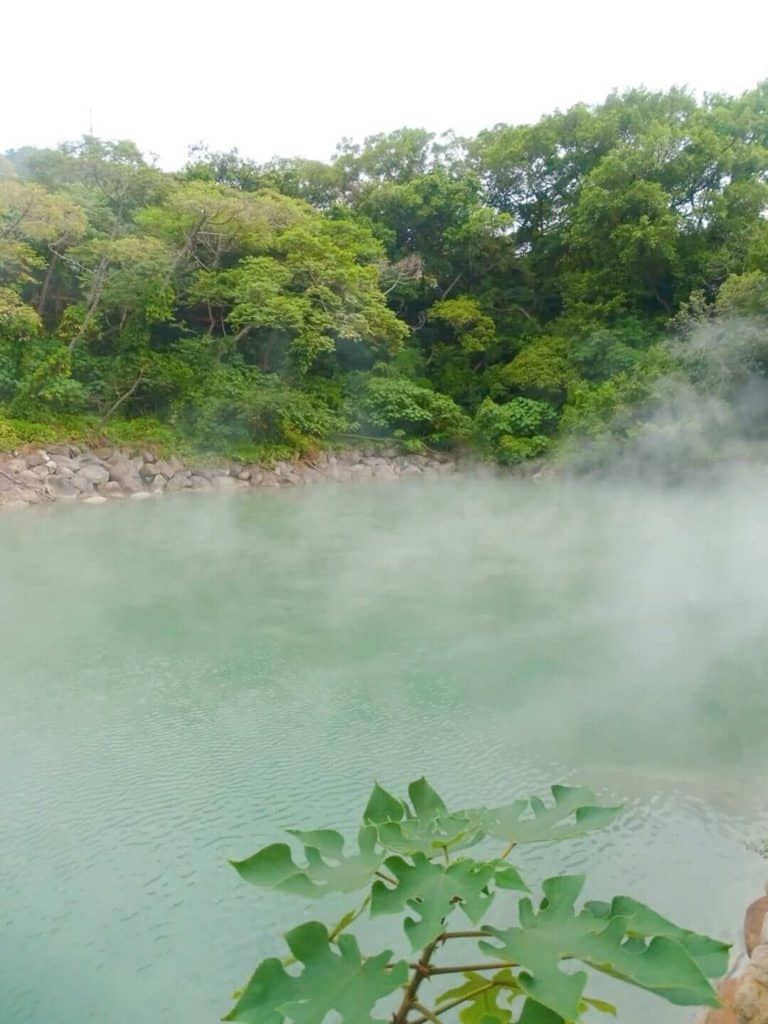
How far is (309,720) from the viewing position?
2723 mm

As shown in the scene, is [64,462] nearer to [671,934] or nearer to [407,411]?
[407,411]

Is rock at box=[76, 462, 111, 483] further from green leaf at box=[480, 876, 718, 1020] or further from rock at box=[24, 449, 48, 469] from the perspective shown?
green leaf at box=[480, 876, 718, 1020]

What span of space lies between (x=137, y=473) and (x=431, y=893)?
847 cm

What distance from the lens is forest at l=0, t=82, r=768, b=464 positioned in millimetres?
8664

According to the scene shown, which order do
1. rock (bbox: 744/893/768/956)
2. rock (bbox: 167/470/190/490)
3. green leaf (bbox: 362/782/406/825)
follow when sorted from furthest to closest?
rock (bbox: 167/470/190/490) < rock (bbox: 744/893/768/956) < green leaf (bbox: 362/782/406/825)

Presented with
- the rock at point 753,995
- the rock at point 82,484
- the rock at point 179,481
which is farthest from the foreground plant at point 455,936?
the rock at point 179,481

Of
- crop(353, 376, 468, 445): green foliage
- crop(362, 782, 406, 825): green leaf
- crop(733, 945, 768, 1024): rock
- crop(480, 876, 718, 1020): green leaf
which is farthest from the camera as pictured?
crop(353, 376, 468, 445): green foliage

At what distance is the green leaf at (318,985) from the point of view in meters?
0.61

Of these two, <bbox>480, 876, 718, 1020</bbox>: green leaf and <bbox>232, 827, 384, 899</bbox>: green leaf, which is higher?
<bbox>480, 876, 718, 1020</bbox>: green leaf

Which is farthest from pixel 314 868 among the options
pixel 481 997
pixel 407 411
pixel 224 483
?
pixel 407 411

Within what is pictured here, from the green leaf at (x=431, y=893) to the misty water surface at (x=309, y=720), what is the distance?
97 centimetres

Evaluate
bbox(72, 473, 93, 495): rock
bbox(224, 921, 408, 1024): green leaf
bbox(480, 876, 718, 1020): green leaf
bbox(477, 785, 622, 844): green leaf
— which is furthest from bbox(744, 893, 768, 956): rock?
bbox(72, 473, 93, 495): rock

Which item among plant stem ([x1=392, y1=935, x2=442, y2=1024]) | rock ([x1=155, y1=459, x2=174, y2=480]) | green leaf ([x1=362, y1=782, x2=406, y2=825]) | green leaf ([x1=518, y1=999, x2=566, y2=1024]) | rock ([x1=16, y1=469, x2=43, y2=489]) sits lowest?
rock ([x1=16, y1=469, x2=43, y2=489])

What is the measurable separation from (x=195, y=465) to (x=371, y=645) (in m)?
6.13
